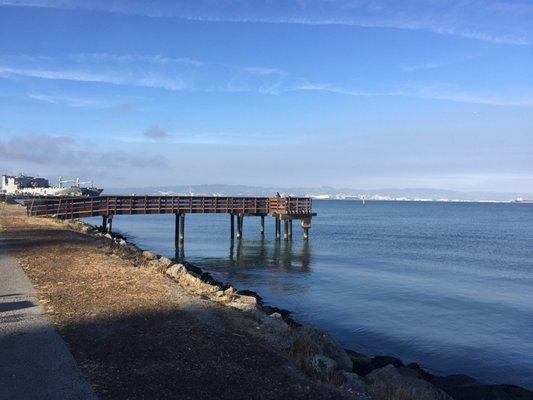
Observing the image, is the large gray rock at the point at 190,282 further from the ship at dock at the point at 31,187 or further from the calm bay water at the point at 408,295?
the ship at dock at the point at 31,187

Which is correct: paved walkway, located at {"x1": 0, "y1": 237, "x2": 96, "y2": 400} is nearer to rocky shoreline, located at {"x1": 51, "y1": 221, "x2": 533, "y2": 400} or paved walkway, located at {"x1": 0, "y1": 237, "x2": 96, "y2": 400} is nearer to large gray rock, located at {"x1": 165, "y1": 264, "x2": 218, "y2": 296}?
rocky shoreline, located at {"x1": 51, "y1": 221, "x2": 533, "y2": 400}

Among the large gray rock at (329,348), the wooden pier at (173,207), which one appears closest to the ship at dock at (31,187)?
the wooden pier at (173,207)

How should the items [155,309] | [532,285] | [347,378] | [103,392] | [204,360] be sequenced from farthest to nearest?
1. [532,285]
2. [155,309]
3. [347,378]
4. [204,360]
5. [103,392]

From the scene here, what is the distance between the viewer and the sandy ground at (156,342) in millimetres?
7035

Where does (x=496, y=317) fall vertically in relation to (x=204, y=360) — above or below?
below

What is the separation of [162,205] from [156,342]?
35.5 metres

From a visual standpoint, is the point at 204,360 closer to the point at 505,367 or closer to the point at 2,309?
the point at 2,309

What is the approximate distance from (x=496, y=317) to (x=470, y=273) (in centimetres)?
1239

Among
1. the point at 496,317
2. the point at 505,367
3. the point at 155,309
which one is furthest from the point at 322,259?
the point at 155,309

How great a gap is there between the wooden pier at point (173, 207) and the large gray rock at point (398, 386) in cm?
3176

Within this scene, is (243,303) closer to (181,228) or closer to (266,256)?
(266,256)

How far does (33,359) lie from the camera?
775 cm

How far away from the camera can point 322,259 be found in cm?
3716

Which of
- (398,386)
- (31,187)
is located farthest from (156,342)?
(31,187)
